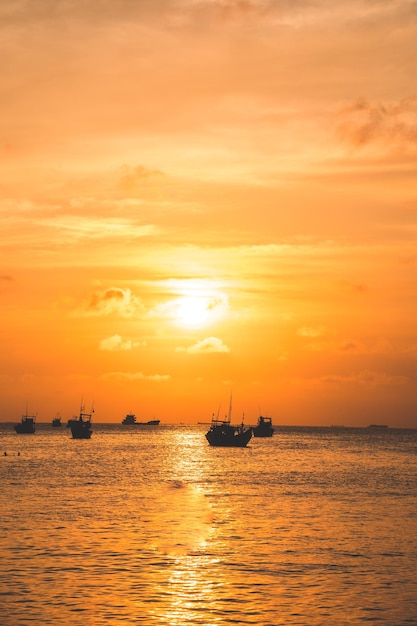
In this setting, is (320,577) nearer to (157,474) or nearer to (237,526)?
(237,526)

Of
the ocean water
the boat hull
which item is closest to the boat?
→ the boat hull

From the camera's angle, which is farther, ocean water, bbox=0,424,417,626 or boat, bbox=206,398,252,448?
boat, bbox=206,398,252,448

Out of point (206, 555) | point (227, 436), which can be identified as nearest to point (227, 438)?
point (227, 436)

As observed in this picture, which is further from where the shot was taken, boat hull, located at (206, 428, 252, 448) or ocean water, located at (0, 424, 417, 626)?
boat hull, located at (206, 428, 252, 448)

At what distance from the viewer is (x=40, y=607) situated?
104ft

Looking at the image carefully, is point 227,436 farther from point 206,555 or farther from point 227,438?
point 206,555

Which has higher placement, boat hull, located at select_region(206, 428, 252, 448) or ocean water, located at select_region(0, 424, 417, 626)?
boat hull, located at select_region(206, 428, 252, 448)

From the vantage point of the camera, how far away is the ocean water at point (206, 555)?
3166cm

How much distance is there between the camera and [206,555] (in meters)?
42.7

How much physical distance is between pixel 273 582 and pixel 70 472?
71513 mm

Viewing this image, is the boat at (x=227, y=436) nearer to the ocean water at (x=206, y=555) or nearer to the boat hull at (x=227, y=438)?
the boat hull at (x=227, y=438)

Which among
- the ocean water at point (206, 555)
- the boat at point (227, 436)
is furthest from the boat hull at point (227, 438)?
the ocean water at point (206, 555)

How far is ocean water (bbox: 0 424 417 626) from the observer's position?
31.7 metres

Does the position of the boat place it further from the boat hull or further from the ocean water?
the ocean water
